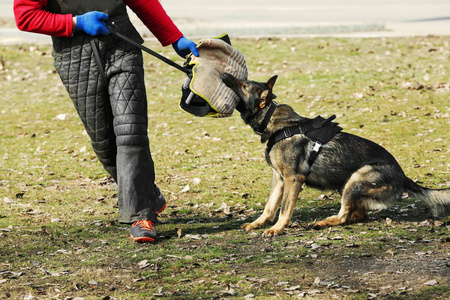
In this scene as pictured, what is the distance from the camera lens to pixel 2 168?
9.10 meters

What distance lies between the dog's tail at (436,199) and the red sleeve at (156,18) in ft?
9.30

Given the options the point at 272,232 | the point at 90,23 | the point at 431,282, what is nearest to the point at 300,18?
the point at 272,232

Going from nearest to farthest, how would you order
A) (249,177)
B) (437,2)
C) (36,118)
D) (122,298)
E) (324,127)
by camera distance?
(122,298), (324,127), (249,177), (36,118), (437,2)

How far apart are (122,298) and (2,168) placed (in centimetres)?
541

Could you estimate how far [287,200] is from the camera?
586 centimetres

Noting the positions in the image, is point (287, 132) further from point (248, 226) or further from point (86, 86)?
point (86, 86)

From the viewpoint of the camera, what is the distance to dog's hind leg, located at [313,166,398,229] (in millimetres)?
5883

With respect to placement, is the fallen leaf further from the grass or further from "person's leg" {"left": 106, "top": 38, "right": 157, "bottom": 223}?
"person's leg" {"left": 106, "top": 38, "right": 157, "bottom": 223}

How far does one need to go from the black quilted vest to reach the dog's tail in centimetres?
335

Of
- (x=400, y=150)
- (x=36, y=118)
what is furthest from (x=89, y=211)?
(x=36, y=118)

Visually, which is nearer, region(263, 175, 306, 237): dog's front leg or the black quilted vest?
the black quilted vest

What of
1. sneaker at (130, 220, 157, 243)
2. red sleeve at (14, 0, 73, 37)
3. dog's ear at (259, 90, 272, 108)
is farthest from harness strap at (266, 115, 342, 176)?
red sleeve at (14, 0, 73, 37)

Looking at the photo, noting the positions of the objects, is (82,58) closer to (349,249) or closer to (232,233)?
(232,233)

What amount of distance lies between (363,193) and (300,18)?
18546mm
